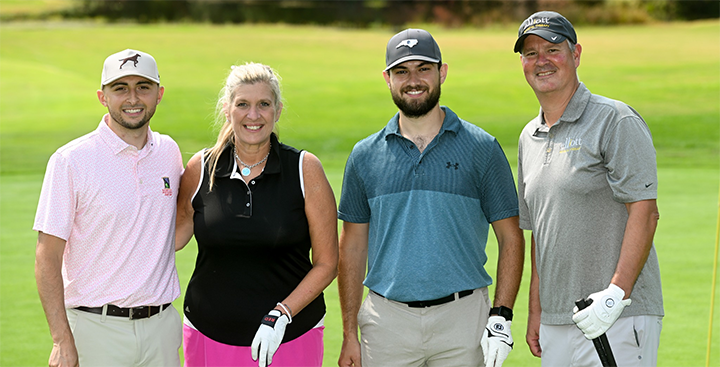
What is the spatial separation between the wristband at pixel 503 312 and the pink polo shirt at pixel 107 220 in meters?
1.46

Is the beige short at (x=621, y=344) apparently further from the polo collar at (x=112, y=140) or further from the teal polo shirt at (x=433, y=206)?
the polo collar at (x=112, y=140)

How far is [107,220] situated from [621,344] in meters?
2.21

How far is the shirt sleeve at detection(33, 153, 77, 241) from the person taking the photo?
10.8 feet

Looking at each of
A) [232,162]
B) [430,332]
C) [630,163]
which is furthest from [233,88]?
[630,163]

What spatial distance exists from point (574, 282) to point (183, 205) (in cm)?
180

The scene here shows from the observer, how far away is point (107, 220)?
3391 mm

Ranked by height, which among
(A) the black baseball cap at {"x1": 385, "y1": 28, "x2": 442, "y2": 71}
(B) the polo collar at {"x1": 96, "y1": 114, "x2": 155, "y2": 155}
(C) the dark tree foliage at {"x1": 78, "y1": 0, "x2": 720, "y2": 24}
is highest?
(A) the black baseball cap at {"x1": 385, "y1": 28, "x2": 442, "y2": 71}

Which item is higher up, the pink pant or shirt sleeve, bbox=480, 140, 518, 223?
shirt sleeve, bbox=480, 140, 518, 223

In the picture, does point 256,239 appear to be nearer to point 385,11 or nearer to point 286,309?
point 286,309

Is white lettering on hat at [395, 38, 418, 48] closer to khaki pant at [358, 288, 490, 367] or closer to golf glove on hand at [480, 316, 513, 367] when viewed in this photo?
khaki pant at [358, 288, 490, 367]

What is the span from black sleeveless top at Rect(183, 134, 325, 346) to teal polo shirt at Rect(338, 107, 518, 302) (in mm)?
342

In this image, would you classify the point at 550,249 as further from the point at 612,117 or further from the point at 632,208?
the point at 612,117

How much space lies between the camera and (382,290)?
Answer: 3.46 m

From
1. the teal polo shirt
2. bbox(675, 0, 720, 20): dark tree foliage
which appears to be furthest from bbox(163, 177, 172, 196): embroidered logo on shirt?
bbox(675, 0, 720, 20): dark tree foliage
